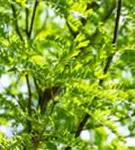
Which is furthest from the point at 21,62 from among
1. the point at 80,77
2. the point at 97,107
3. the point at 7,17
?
the point at 7,17

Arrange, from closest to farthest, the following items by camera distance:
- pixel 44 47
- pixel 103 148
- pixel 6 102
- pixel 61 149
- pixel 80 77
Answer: pixel 80 77 < pixel 6 102 < pixel 61 149 < pixel 103 148 < pixel 44 47

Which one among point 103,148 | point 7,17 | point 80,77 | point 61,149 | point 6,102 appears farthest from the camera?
point 103,148

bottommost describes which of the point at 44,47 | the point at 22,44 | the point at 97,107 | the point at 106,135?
the point at 97,107

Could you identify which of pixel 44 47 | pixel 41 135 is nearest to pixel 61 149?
pixel 41 135

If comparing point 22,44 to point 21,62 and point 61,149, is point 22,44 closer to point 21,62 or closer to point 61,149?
point 21,62

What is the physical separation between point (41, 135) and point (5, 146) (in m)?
0.15

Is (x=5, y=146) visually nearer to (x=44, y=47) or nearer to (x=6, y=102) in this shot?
(x=6, y=102)

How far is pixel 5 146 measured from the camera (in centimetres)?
161

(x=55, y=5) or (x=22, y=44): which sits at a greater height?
(x=55, y=5)

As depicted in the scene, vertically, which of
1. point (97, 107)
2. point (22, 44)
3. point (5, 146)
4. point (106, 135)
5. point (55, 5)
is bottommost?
point (5, 146)

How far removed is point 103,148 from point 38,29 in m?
0.96

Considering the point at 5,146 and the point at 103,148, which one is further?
the point at 103,148

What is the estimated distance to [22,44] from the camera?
5.16 feet

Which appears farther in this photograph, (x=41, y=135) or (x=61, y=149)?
(x=61, y=149)
